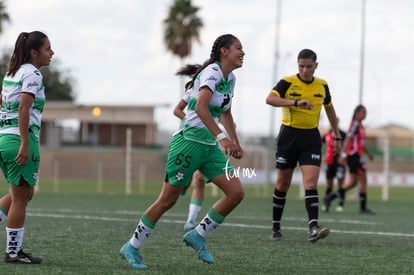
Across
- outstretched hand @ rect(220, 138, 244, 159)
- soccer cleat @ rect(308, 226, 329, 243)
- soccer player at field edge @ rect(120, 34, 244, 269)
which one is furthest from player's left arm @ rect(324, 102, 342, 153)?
outstretched hand @ rect(220, 138, 244, 159)

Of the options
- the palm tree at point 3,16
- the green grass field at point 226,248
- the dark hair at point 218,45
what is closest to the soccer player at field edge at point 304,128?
the green grass field at point 226,248

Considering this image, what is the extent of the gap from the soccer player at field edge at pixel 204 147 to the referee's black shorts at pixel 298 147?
2.80m

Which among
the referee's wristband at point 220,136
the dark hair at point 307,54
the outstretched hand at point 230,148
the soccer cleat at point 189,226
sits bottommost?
the soccer cleat at point 189,226

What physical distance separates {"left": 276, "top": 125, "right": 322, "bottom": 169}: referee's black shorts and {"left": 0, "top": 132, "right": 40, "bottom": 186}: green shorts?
4013 millimetres

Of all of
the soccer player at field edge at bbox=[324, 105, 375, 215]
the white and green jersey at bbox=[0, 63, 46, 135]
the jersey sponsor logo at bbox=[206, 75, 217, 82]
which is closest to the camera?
the white and green jersey at bbox=[0, 63, 46, 135]

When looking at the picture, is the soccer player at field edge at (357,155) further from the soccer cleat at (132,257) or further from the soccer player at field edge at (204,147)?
the soccer cleat at (132,257)

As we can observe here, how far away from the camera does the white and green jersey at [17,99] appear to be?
7.60 metres

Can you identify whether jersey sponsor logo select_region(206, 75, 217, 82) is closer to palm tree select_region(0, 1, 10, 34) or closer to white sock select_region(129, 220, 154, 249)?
white sock select_region(129, 220, 154, 249)

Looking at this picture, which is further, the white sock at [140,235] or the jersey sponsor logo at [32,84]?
the white sock at [140,235]

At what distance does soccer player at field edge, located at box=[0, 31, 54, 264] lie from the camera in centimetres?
750

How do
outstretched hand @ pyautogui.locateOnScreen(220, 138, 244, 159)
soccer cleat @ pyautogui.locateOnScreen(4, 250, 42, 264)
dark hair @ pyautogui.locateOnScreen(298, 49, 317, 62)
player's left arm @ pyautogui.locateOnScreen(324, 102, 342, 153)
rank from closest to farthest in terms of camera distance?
outstretched hand @ pyautogui.locateOnScreen(220, 138, 244, 159) < soccer cleat @ pyautogui.locateOnScreen(4, 250, 42, 264) < dark hair @ pyautogui.locateOnScreen(298, 49, 317, 62) < player's left arm @ pyautogui.locateOnScreen(324, 102, 342, 153)

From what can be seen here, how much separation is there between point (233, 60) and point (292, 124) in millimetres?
2995

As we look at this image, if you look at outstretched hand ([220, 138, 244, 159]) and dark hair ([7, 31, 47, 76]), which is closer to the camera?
outstretched hand ([220, 138, 244, 159])

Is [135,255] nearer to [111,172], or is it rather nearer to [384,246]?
[384,246]
